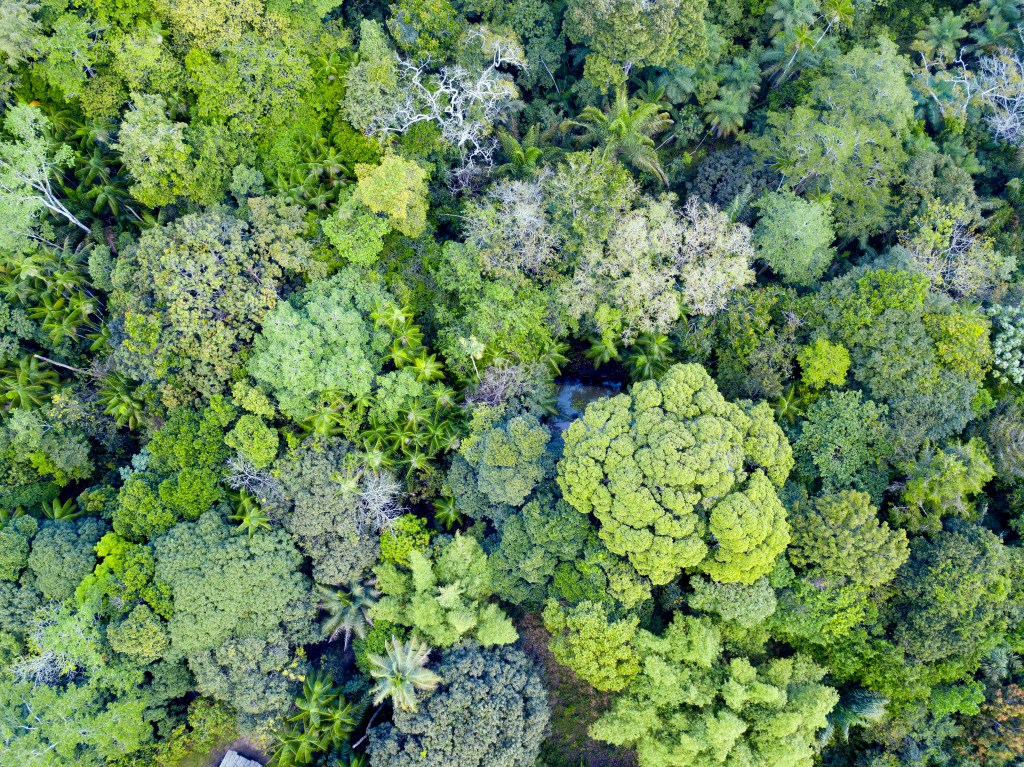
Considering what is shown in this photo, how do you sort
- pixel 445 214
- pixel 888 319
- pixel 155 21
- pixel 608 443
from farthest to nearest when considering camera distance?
pixel 445 214 < pixel 155 21 < pixel 888 319 < pixel 608 443

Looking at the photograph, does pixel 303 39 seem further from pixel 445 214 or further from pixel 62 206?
pixel 62 206

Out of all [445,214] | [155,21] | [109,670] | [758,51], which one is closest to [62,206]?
[155,21]

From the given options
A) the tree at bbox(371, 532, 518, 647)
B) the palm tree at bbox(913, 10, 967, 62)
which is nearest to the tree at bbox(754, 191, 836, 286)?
the palm tree at bbox(913, 10, 967, 62)

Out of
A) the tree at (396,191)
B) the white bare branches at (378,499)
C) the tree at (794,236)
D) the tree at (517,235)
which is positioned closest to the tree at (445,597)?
the white bare branches at (378,499)

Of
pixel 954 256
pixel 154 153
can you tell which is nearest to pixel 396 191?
pixel 154 153

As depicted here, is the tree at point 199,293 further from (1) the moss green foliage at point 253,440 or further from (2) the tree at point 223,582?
(2) the tree at point 223,582

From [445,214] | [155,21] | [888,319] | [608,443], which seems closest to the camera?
[608,443]

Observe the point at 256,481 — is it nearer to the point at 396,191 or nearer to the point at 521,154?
the point at 396,191
